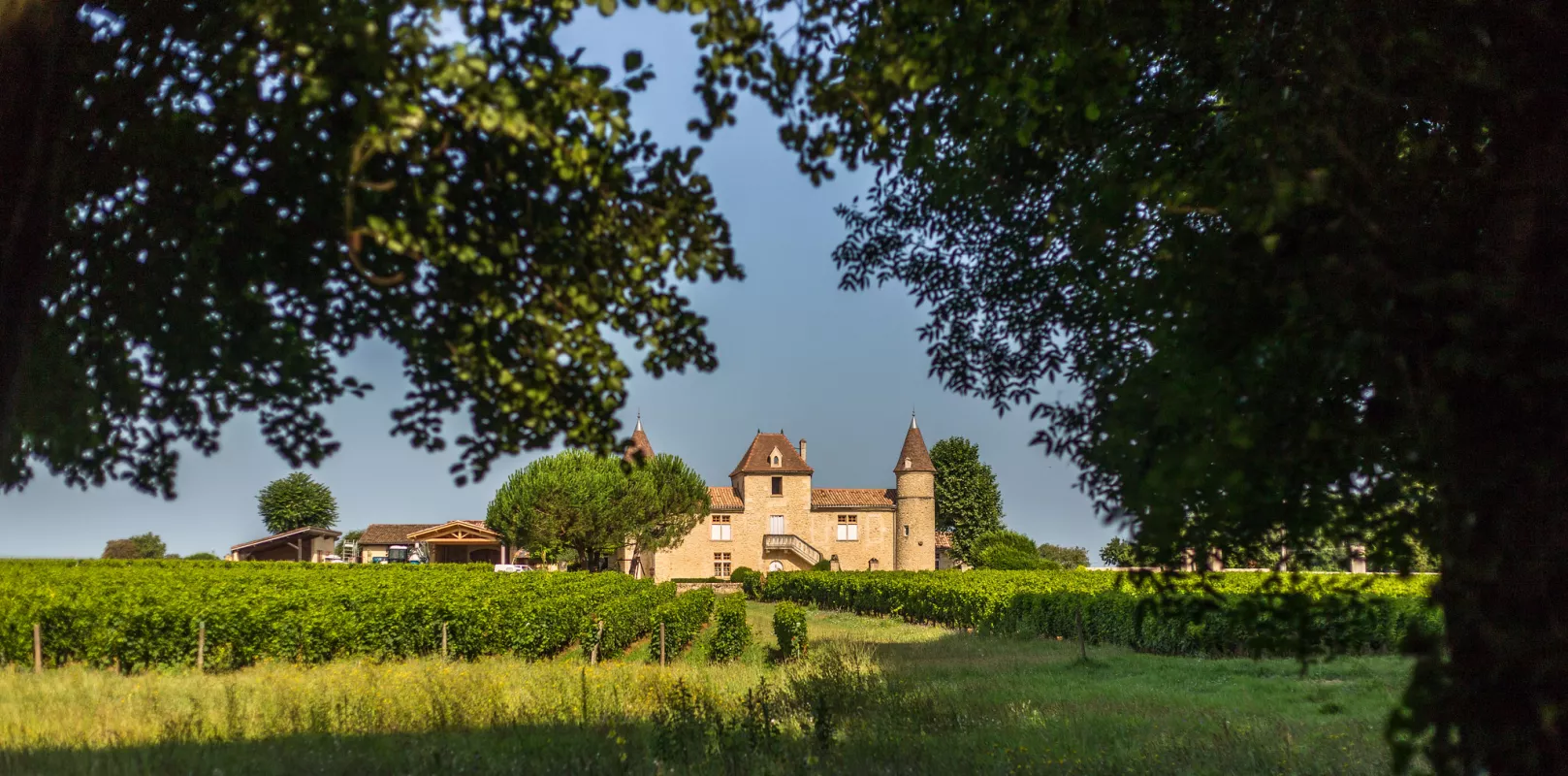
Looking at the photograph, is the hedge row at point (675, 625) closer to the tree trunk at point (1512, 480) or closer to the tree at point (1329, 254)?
the tree at point (1329, 254)

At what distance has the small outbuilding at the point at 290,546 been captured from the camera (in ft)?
196

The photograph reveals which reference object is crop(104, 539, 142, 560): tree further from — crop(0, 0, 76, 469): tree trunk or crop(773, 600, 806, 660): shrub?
crop(0, 0, 76, 469): tree trunk

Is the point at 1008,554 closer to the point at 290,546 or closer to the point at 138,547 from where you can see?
the point at 290,546

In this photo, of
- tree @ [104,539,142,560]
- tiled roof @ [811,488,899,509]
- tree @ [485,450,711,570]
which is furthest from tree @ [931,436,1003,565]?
tree @ [104,539,142,560]

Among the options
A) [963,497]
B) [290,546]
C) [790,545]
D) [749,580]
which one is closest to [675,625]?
[749,580]

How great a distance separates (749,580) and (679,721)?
41.8 meters

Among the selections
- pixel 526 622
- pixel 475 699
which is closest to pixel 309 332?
pixel 475 699

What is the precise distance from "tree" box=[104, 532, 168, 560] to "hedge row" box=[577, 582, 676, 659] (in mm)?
73661

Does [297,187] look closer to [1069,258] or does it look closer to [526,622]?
[1069,258]

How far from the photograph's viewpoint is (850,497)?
59156 millimetres

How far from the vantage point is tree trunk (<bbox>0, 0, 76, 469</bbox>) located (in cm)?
448

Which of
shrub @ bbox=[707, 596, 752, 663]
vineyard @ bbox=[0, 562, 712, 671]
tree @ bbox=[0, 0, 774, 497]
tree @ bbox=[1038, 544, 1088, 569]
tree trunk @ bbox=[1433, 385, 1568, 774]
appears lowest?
tree @ bbox=[1038, 544, 1088, 569]

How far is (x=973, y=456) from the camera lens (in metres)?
66.4

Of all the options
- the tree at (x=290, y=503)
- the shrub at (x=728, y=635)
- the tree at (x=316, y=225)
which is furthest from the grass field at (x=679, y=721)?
the tree at (x=290, y=503)
